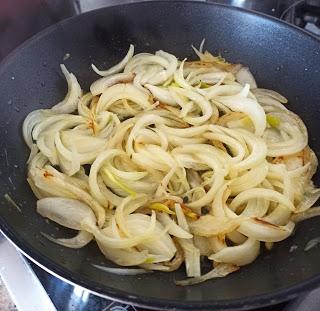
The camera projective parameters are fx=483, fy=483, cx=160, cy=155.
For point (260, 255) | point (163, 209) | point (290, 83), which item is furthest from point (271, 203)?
Result: point (290, 83)

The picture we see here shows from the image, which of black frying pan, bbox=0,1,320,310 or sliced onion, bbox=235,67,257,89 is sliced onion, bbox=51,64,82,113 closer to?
black frying pan, bbox=0,1,320,310

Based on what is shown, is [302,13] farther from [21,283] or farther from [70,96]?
[21,283]

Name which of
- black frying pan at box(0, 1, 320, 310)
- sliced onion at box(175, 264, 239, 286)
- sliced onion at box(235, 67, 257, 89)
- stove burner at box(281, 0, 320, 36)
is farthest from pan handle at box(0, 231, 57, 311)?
stove burner at box(281, 0, 320, 36)

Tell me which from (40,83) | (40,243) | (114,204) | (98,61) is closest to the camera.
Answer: (40,243)

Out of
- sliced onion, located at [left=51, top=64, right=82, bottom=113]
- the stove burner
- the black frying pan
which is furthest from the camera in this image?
the stove burner

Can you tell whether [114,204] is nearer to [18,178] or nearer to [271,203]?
[18,178]

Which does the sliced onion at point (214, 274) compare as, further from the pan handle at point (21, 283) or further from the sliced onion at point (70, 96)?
the sliced onion at point (70, 96)
